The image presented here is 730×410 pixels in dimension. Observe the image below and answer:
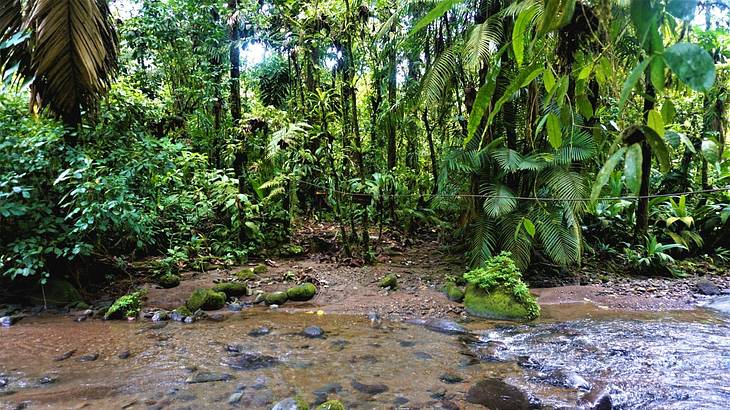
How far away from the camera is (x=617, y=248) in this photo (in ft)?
24.7

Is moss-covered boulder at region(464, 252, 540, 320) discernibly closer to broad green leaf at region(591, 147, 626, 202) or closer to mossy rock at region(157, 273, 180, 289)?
mossy rock at region(157, 273, 180, 289)

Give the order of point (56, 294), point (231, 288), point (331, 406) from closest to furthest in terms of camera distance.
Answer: point (331, 406), point (56, 294), point (231, 288)

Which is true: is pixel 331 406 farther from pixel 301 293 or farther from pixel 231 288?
pixel 231 288

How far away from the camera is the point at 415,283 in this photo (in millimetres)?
6266

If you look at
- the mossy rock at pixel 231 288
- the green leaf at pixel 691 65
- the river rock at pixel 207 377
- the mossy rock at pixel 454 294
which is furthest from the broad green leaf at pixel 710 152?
the mossy rock at pixel 231 288

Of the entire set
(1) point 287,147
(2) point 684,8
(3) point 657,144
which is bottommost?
(3) point 657,144

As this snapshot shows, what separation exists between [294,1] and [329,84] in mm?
1925

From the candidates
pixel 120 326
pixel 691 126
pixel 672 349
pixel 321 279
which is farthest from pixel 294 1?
pixel 691 126

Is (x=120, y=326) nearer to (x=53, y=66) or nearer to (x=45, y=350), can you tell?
(x=45, y=350)

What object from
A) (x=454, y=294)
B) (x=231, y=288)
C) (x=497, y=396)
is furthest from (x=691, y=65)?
(x=231, y=288)

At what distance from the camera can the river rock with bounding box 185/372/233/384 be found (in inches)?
137

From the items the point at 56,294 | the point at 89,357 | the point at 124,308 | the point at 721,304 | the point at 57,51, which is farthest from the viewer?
the point at 721,304

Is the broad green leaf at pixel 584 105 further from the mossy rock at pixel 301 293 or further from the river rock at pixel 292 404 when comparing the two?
the mossy rock at pixel 301 293

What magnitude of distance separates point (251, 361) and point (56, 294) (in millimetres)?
2783
